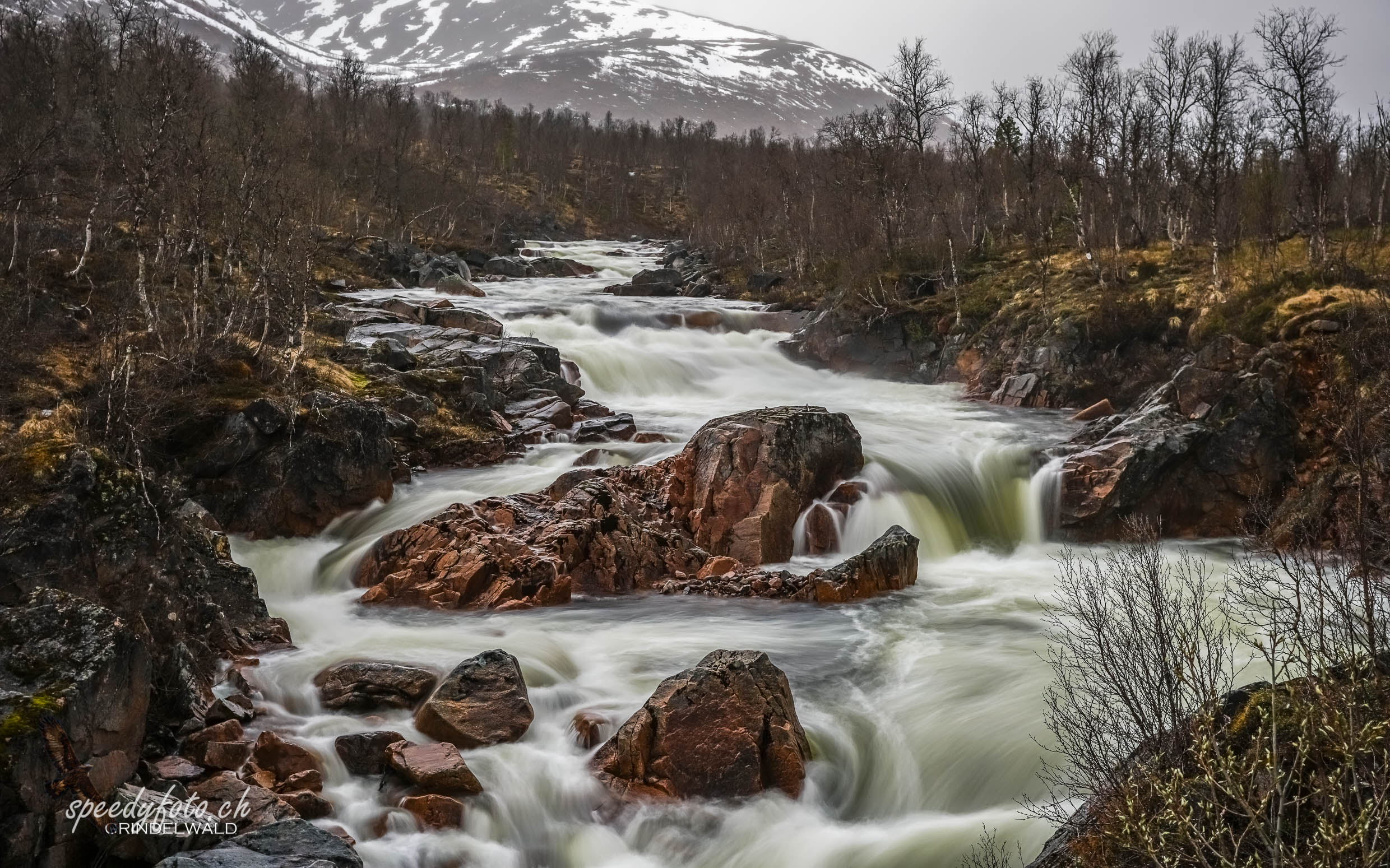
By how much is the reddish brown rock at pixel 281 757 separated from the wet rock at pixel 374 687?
151 centimetres

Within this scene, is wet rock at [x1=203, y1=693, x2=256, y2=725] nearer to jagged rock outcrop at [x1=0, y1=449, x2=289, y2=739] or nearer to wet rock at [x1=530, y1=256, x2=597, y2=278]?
jagged rock outcrop at [x1=0, y1=449, x2=289, y2=739]

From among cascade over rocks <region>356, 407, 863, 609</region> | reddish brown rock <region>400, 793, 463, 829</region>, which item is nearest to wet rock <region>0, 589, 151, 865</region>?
reddish brown rock <region>400, 793, 463, 829</region>

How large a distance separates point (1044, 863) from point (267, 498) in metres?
15.5

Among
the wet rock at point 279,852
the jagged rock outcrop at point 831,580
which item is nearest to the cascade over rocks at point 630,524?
the jagged rock outcrop at point 831,580

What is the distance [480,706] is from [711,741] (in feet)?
9.58

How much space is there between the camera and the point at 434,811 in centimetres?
880

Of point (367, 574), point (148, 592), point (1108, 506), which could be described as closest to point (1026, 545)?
point (1108, 506)

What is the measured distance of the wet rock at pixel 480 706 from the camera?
10.2 meters

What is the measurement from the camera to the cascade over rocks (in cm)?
1525

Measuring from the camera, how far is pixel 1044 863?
21.2ft

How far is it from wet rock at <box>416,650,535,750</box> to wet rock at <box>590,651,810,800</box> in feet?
3.92

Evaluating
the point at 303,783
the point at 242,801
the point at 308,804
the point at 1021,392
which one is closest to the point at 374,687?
the point at 303,783

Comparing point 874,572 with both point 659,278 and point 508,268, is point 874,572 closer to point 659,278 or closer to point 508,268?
point 659,278

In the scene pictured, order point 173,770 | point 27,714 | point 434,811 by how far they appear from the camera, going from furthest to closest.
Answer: point 434,811 < point 173,770 < point 27,714
